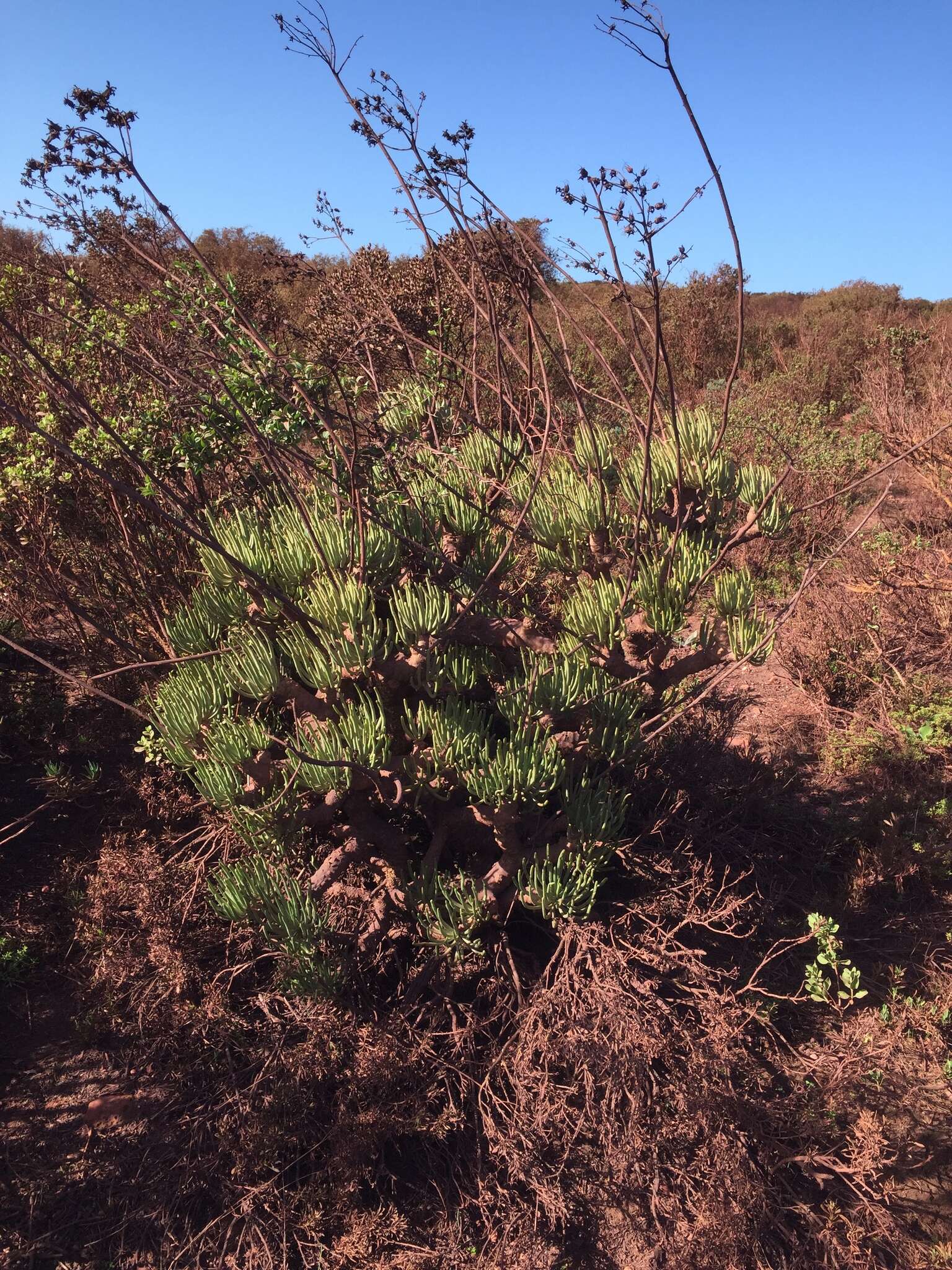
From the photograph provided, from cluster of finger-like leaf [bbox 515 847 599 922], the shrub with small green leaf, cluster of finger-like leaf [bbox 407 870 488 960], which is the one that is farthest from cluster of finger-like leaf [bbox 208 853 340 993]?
cluster of finger-like leaf [bbox 515 847 599 922]

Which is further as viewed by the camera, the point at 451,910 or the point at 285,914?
the point at 451,910

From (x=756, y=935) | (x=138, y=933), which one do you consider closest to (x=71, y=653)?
(x=138, y=933)

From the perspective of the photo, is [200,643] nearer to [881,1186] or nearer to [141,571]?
[141,571]

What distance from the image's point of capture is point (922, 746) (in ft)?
13.6

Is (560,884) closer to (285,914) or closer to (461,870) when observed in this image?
(461,870)

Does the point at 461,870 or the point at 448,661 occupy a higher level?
the point at 448,661

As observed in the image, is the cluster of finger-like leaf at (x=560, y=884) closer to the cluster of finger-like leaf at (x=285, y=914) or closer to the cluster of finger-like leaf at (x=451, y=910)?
the cluster of finger-like leaf at (x=451, y=910)

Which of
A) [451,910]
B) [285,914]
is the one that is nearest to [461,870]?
[451,910]

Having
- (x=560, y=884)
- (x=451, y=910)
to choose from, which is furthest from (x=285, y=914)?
(x=560, y=884)

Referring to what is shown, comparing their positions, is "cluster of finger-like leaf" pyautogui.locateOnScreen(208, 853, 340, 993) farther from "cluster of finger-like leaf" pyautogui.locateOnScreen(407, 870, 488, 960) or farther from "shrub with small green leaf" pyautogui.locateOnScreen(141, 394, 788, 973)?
"cluster of finger-like leaf" pyautogui.locateOnScreen(407, 870, 488, 960)

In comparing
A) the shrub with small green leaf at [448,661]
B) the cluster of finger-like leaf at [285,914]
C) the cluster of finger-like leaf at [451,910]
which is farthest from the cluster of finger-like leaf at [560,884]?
the cluster of finger-like leaf at [285,914]

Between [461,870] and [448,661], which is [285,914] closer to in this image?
[461,870]

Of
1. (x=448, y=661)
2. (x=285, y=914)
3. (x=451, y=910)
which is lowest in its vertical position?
(x=451, y=910)

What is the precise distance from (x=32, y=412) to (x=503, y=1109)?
3691 millimetres
